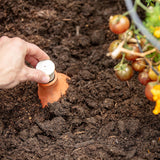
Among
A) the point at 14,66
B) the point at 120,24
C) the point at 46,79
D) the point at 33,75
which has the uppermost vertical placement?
the point at 120,24

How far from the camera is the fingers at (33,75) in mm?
1563

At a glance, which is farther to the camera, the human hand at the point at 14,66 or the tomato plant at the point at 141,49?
the human hand at the point at 14,66

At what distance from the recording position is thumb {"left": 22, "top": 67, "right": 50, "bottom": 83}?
1579 mm

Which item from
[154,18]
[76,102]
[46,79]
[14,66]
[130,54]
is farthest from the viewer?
[76,102]

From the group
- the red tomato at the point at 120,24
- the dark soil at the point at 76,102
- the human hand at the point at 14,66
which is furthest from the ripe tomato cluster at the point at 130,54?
the human hand at the point at 14,66

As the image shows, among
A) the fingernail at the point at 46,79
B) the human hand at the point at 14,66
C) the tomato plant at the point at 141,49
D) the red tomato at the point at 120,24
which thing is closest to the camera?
the tomato plant at the point at 141,49

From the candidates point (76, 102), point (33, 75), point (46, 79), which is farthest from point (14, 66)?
point (76, 102)

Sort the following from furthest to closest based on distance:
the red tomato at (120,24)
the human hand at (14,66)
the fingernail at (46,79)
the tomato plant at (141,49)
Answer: the fingernail at (46,79), the human hand at (14,66), the red tomato at (120,24), the tomato plant at (141,49)

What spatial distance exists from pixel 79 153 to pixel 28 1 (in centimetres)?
168

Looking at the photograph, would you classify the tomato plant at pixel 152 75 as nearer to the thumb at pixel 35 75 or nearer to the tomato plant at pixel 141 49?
the tomato plant at pixel 141 49

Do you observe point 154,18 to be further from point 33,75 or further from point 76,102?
point 76,102

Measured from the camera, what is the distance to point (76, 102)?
1933 mm

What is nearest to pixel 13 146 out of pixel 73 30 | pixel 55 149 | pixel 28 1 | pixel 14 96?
pixel 55 149

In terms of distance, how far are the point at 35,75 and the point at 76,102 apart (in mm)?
478
